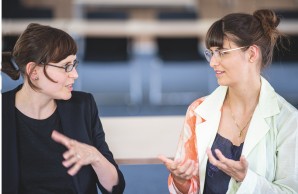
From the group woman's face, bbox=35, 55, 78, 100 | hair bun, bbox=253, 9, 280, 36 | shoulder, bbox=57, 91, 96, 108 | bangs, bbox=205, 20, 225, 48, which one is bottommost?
shoulder, bbox=57, 91, 96, 108

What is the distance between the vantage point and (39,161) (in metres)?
1.64

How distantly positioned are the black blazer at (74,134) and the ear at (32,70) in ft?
0.34

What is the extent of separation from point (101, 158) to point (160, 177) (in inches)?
38.5

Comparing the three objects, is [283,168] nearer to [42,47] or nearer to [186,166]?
[186,166]

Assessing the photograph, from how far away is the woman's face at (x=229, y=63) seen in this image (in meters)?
1.67

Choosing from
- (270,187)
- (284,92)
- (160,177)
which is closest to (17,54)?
(270,187)

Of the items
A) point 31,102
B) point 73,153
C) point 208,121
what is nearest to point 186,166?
point 208,121

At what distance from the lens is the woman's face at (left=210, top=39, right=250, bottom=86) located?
1.67 m

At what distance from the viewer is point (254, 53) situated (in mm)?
1690


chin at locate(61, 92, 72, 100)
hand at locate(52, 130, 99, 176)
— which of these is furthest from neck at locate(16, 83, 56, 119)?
hand at locate(52, 130, 99, 176)

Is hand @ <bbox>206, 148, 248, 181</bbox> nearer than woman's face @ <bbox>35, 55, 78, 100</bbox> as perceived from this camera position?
Yes

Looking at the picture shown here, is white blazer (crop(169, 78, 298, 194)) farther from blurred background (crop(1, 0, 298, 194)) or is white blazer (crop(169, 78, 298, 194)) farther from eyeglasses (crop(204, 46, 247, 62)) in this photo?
blurred background (crop(1, 0, 298, 194))

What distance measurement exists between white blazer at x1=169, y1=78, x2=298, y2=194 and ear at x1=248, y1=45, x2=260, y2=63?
0.08 metres

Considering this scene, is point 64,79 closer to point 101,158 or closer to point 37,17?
point 101,158
